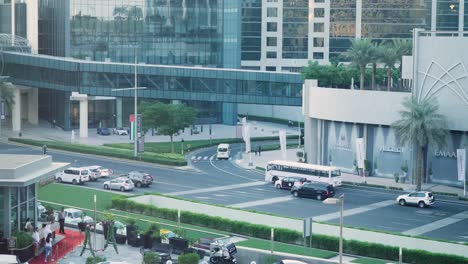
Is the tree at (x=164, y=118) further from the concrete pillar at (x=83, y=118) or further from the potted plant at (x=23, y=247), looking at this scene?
the potted plant at (x=23, y=247)

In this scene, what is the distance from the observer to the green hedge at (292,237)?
183 feet

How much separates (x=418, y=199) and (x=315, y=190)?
8140mm

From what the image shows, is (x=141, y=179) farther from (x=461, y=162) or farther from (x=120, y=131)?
(x=120, y=131)

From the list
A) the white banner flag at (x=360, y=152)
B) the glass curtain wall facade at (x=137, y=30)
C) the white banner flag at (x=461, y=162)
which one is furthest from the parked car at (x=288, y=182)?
the glass curtain wall facade at (x=137, y=30)

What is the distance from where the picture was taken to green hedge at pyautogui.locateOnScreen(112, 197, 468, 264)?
183ft

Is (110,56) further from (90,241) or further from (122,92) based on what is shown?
(90,241)

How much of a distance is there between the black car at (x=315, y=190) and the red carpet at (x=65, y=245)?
976 inches

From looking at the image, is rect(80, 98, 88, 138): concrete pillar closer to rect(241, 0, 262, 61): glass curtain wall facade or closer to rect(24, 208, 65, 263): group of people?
rect(241, 0, 262, 61): glass curtain wall facade

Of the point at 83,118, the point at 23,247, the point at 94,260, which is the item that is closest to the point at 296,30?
the point at 83,118

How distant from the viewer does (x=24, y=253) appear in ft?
177

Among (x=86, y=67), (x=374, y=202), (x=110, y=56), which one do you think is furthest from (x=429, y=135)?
(x=110, y=56)

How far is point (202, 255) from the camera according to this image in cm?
5722

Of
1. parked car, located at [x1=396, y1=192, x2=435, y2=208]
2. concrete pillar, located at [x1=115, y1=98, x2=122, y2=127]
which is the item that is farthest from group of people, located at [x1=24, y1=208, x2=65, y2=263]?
concrete pillar, located at [x1=115, y1=98, x2=122, y2=127]

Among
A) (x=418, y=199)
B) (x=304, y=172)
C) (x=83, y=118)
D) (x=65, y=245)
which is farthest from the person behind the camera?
(x=83, y=118)
